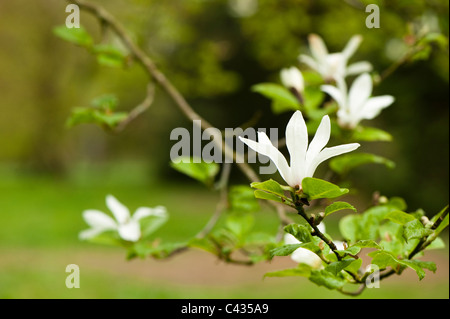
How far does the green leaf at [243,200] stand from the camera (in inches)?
57.7

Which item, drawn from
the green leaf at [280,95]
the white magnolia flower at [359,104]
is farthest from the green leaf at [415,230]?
the green leaf at [280,95]

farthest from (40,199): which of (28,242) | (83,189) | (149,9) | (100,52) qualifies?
(100,52)

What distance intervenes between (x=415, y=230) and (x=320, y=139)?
279 mm

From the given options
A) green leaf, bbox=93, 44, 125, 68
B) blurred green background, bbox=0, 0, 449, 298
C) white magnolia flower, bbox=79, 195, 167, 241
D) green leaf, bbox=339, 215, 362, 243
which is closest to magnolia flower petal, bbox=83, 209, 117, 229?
white magnolia flower, bbox=79, 195, 167, 241

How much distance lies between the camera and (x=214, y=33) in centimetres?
1171

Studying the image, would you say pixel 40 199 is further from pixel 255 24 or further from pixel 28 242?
pixel 255 24

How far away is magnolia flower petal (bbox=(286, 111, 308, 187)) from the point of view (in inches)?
33.9

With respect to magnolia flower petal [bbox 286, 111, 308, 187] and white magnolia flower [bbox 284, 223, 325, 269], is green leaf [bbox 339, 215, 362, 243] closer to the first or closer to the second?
white magnolia flower [bbox 284, 223, 325, 269]

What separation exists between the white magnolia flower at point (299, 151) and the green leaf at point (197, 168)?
2.23 ft

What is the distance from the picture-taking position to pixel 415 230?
0.96 meters

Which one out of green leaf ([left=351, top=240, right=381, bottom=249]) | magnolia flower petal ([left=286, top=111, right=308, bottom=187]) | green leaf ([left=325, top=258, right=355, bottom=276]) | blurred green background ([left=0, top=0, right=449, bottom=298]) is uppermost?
blurred green background ([left=0, top=0, right=449, bottom=298])

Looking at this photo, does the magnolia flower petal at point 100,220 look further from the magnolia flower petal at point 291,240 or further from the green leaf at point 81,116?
the magnolia flower petal at point 291,240

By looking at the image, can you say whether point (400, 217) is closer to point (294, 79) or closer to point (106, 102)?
point (294, 79)

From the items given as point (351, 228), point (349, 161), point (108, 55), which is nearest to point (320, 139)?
point (351, 228)
